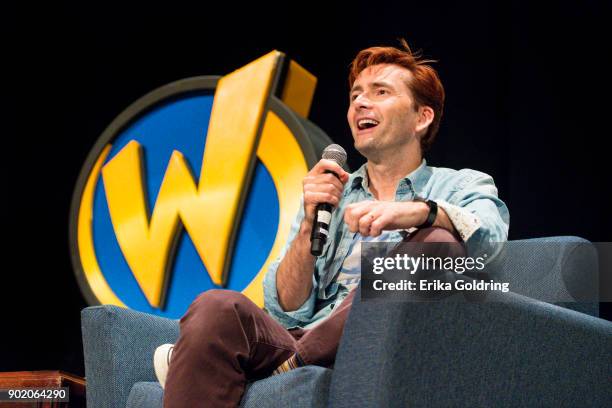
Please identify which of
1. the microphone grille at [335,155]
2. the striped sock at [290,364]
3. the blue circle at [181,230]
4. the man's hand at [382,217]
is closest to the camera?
the man's hand at [382,217]

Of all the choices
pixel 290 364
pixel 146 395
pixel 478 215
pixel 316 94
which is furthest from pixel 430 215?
pixel 316 94

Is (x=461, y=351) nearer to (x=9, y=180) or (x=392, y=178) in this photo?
(x=392, y=178)

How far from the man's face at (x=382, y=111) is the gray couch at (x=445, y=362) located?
1.93ft

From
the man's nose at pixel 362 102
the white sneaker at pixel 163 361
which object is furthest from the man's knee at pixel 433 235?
the man's nose at pixel 362 102

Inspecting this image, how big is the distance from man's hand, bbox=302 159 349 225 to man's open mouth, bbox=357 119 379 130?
34cm

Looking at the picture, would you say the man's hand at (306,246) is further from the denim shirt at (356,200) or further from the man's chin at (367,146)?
the man's chin at (367,146)

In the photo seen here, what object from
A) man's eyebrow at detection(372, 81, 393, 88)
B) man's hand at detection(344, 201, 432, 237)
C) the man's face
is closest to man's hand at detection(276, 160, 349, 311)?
man's hand at detection(344, 201, 432, 237)

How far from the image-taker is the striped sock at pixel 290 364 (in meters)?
1.40

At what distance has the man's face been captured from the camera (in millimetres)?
1854

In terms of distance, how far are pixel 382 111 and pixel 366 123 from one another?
0.05 metres

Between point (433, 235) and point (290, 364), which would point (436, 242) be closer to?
point (433, 235)

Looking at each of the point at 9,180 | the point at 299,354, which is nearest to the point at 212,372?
the point at 299,354

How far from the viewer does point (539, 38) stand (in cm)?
260

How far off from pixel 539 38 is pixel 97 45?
6.57 feet
